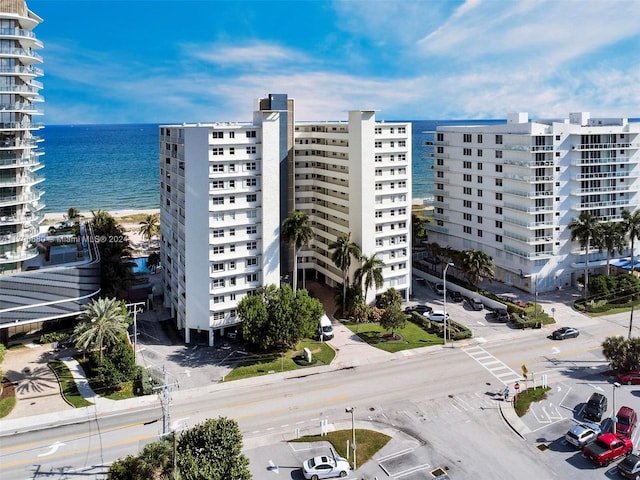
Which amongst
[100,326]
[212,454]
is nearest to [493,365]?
[212,454]

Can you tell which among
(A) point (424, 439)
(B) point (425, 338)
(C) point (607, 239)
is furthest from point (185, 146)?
(C) point (607, 239)

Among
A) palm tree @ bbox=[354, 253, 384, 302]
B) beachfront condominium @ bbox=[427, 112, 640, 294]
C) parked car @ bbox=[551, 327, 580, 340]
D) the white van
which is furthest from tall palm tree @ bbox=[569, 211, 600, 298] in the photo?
the white van

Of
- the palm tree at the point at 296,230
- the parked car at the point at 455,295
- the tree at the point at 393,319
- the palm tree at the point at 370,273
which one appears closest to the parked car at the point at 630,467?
the tree at the point at 393,319

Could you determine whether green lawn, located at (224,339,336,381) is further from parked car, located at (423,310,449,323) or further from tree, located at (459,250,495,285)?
tree, located at (459,250,495,285)

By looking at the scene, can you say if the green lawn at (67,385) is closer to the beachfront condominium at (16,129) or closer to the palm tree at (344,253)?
the beachfront condominium at (16,129)

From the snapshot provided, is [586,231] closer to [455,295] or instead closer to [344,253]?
[455,295]

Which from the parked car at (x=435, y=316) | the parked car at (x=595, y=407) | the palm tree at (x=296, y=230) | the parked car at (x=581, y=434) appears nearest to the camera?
the parked car at (x=581, y=434)
